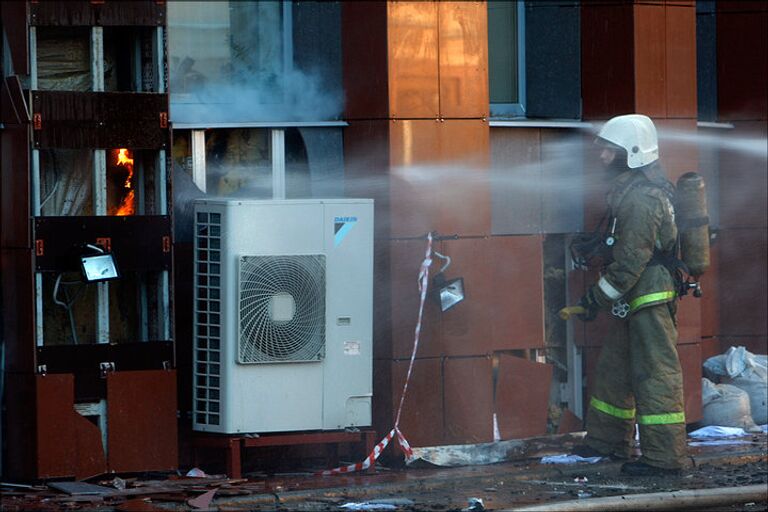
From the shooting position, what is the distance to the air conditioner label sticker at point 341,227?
8.87 m

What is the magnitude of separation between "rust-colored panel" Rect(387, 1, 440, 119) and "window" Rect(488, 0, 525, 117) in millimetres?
1226

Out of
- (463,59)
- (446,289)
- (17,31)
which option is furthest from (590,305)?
(17,31)

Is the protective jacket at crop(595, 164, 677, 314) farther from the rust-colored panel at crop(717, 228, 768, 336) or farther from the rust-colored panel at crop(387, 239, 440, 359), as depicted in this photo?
the rust-colored panel at crop(717, 228, 768, 336)

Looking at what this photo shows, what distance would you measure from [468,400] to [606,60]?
2780mm

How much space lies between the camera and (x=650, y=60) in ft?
33.8

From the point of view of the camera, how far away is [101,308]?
8.61m

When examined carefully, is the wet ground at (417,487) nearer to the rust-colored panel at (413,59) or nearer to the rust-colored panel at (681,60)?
the rust-colored panel at (413,59)

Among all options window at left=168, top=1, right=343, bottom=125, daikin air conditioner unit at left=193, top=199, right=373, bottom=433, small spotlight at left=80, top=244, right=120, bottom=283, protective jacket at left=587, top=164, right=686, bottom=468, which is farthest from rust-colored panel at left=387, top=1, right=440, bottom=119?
small spotlight at left=80, top=244, right=120, bottom=283

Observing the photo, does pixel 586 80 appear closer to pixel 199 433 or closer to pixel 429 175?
pixel 429 175

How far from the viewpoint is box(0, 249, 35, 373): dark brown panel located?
8.38 meters

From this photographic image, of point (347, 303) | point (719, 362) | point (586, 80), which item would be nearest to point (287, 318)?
point (347, 303)

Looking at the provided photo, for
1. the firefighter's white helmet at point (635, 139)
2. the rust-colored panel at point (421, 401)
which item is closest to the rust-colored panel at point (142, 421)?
the rust-colored panel at point (421, 401)

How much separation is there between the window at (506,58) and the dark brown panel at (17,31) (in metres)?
3.67

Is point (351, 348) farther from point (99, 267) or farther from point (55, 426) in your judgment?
point (55, 426)
